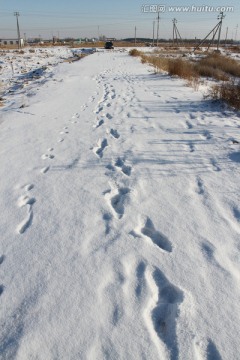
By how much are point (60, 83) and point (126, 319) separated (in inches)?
423

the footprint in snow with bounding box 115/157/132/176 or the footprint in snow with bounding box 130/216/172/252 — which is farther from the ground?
the footprint in snow with bounding box 115/157/132/176

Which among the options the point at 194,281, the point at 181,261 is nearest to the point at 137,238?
the point at 181,261

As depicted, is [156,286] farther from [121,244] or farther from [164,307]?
[121,244]

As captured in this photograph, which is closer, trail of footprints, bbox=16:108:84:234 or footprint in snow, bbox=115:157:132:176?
trail of footprints, bbox=16:108:84:234

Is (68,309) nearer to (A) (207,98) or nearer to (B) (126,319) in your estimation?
(B) (126,319)

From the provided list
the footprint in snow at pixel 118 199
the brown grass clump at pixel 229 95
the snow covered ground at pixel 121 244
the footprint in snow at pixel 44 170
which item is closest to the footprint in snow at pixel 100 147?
the snow covered ground at pixel 121 244

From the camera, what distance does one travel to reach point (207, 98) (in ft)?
25.0

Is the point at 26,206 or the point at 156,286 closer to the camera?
the point at 156,286

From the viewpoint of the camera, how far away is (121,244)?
249 cm

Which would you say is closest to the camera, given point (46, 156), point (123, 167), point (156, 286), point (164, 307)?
point (164, 307)

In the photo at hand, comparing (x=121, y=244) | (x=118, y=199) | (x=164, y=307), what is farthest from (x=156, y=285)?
(x=118, y=199)

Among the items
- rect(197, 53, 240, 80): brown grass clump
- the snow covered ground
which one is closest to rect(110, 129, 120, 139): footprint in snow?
the snow covered ground

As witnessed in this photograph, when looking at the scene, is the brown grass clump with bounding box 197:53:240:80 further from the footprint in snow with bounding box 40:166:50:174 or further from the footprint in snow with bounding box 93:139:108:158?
the footprint in snow with bounding box 40:166:50:174

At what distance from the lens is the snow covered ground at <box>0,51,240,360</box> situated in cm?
173
